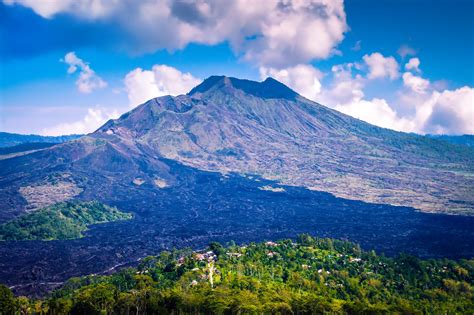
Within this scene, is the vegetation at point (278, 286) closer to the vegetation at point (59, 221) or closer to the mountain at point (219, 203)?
the mountain at point (219, 203)

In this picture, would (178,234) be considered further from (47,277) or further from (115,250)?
(47,277)

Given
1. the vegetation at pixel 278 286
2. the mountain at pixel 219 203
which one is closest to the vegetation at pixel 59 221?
the mountain at pixel 219 203

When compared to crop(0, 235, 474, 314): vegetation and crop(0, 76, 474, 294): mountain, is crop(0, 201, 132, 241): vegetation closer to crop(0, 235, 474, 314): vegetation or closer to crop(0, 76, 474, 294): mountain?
crop(0, 76, 474, 294): mountain

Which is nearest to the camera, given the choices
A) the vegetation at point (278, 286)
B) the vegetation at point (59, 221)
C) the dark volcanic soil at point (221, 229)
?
the vegetation at point (278, 286)

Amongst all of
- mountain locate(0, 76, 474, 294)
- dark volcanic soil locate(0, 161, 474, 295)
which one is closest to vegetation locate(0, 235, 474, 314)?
dark volcanic soil locate(0, 161, 474, 295)

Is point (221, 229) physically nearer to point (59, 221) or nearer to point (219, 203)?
point (219, 203)

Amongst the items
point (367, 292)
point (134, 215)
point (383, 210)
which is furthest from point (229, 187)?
point (367, 292)

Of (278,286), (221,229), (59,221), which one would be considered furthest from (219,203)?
(278,286)
